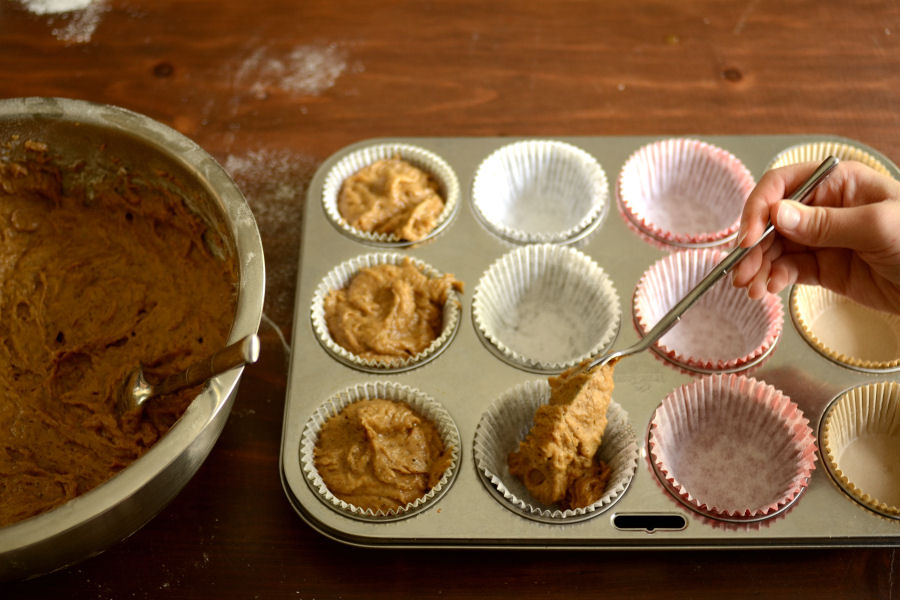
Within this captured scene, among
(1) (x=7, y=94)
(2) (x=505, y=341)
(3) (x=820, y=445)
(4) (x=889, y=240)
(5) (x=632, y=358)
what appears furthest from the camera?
(1) (x=7, y=94)

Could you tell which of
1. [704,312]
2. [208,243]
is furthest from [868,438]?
[208,243]

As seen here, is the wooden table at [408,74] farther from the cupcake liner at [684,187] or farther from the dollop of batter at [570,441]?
the dollop of batter at [570,441]

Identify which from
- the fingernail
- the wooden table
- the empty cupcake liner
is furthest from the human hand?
the wooden table

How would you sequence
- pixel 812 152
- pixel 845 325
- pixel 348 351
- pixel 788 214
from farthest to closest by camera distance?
pixel 812 152
pixel 845 325
pixel 348 351
pixel 788 214

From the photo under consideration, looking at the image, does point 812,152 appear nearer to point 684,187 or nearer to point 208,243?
point 684,187

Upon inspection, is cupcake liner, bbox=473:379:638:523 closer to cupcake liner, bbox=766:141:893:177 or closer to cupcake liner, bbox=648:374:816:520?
cupcake liner, bbox=648:374:816:520

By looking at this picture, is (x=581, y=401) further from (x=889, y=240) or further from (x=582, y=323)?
(x=889, y=240)

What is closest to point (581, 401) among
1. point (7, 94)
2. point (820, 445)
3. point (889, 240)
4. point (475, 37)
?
point (820, 445)
